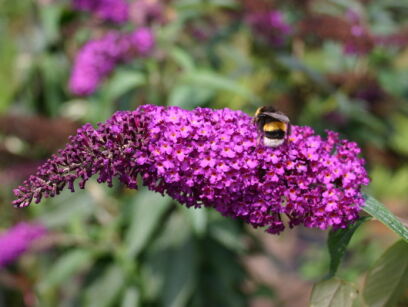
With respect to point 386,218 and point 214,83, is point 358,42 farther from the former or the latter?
point 386,218

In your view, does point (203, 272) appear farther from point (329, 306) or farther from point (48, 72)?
point (329, 306)

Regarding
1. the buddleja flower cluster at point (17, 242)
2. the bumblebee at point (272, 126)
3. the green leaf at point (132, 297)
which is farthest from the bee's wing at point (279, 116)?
the buddleja flower cluster at point (17, 242)

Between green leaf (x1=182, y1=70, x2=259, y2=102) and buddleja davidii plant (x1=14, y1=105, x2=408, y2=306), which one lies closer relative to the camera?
buddleja davidii plant (x1=14, y1=105, x2=408, y2=306)

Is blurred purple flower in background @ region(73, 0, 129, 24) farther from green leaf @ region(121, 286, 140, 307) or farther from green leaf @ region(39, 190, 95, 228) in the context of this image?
green leaf @ region(121, 286, 140, 307)

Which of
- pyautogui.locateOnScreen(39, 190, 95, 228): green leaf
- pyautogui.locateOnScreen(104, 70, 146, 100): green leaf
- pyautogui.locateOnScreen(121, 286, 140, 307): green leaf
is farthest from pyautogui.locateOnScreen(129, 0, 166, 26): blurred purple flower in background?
pyautogui.locateOnScreen(121, 286, 140, 307): green leaf

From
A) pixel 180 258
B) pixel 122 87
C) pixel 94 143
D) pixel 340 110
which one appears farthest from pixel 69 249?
pixel 94 143

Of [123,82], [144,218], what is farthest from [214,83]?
[144,218]
